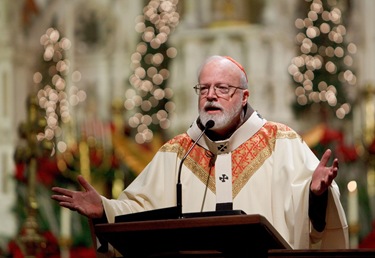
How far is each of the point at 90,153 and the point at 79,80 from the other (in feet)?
11.3

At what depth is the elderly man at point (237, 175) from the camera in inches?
195

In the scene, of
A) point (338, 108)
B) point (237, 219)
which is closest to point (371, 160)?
point (338, 108)

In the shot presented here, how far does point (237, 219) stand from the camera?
4105 millimetres

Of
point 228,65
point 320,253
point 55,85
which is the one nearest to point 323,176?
point 320,253

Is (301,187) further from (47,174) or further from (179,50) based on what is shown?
(179,50)

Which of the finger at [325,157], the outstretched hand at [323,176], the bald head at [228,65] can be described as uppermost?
the bald head at [228,65]

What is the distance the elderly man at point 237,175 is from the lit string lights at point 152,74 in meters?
6.46

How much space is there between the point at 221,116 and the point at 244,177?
38 centimetres

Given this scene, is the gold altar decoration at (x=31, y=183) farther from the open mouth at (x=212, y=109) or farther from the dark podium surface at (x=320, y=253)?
the dark podium surface at (x=320, y=253)

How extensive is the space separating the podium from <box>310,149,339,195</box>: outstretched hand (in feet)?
A: 1.13

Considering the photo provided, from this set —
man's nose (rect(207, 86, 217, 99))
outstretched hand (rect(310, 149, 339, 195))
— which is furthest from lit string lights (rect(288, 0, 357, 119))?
outstretched hand (rect(310, 149, 339, 195))

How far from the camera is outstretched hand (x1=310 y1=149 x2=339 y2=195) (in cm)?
453

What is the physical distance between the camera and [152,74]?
12258mm

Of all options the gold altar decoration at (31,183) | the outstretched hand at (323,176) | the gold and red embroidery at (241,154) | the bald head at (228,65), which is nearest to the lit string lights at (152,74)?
the gold altar decoration at (31,183)
